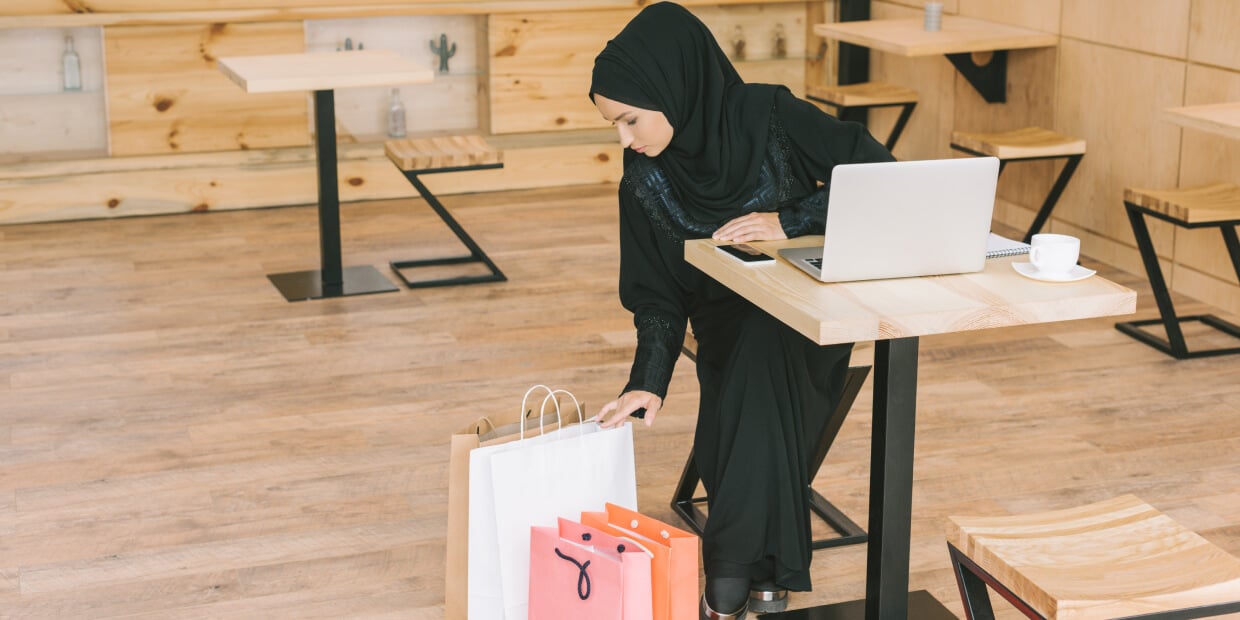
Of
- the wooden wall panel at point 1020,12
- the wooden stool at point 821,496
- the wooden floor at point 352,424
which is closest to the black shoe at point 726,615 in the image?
the wooden floor at point 352,424

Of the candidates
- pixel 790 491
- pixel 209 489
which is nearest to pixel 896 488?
pixel 790 491

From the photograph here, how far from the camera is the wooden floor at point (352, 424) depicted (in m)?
2.84

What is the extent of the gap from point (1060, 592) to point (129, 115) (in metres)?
4.98

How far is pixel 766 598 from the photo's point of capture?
2557 millimetres

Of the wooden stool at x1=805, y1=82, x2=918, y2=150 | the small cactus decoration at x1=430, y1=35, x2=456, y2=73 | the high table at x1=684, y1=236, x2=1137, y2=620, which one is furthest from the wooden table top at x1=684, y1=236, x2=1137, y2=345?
the small cactus decoration at x1=430, y1=35, x2=456, y2=73

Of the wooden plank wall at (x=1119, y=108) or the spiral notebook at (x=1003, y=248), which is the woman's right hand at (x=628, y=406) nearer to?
the spiral notebook at (x=1003, y=248)

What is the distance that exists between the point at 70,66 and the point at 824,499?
13.6 feet

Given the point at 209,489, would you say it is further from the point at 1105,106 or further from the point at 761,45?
the point at 761,45

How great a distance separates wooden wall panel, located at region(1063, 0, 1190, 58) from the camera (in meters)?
4.74

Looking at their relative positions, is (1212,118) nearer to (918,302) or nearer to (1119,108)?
(1119,108)

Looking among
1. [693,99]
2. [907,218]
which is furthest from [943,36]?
[907,218]

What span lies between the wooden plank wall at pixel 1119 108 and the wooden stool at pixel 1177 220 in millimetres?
286

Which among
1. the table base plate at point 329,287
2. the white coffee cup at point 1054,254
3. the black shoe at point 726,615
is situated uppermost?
the white coffee cup at point 1054,254

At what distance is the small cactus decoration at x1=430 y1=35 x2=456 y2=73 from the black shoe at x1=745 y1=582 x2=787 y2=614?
434 centimetres
